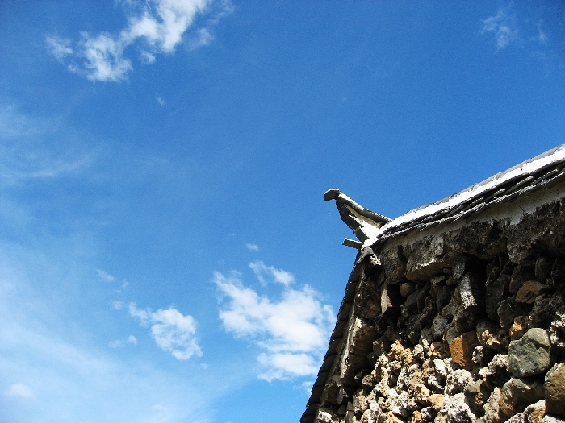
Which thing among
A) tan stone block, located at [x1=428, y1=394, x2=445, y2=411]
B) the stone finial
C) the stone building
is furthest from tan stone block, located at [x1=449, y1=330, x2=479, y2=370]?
the stone finial

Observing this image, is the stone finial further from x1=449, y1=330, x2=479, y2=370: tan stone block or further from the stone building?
x1=449, y1=330, x2=479, y2=370: tan stone block

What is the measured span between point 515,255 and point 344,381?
2.47 metres

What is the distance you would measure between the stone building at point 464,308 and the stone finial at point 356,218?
0.02 m

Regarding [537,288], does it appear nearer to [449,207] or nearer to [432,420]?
[449,207]

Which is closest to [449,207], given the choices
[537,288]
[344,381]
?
[537,288]

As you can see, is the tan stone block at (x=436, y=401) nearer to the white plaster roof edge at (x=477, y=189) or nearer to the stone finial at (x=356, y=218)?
the white plaster roof edge at (x=477, y=189)

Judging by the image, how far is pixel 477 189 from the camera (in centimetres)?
391

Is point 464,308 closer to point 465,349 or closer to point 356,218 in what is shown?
point 465,349

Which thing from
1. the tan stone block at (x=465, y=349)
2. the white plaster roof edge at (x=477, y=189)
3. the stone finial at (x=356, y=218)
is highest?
the stone finial at (x=356, y=218)

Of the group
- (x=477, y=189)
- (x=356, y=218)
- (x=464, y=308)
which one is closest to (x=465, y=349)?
(x=464, y=308)

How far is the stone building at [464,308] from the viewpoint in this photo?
292cm

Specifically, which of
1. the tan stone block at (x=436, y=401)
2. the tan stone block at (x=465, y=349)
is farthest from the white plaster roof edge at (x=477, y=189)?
the tan stone block at (x=436, y=401)

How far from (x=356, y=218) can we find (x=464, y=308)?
1877mm

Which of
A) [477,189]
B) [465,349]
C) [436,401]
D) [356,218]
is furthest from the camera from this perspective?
[356,218]
